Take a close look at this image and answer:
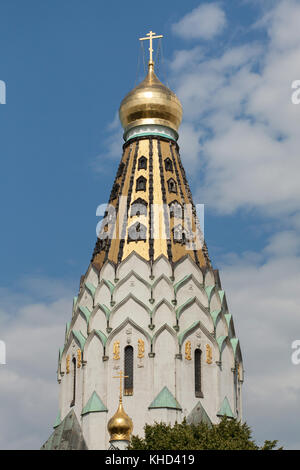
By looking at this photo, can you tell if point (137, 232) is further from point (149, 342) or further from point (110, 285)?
point (149, 342)

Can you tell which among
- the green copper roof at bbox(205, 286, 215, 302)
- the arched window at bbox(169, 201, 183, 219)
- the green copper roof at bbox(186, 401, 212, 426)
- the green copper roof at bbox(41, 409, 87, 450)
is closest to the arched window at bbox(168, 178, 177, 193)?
the arched window at bbox(169, 201, 183, 219)

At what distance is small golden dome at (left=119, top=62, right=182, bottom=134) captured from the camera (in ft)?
101

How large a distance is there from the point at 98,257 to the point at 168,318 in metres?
3.52

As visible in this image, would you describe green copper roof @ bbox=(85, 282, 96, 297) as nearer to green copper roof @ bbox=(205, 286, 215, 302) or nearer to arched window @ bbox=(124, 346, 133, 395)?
arched window @ bbox=(124, 346, 133, 395)

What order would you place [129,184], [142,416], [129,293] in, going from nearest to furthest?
[142,416], [129,293], [129,184]

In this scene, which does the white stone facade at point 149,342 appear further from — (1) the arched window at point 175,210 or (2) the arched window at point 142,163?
(2) the arched window at point 142,163

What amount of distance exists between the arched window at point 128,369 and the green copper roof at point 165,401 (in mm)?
805

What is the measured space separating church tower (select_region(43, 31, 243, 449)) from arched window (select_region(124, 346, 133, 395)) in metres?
0.03

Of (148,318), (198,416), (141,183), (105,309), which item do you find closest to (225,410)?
(198,416)

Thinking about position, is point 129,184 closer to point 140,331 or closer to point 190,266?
point 190,266

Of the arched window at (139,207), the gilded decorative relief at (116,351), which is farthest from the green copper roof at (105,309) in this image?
the arched window at (139,207)

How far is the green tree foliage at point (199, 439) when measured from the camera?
20.5 m
